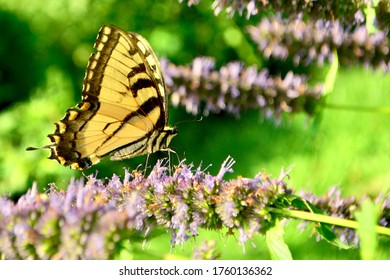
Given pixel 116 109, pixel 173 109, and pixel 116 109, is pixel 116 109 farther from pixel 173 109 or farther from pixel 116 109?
pixel 173 109

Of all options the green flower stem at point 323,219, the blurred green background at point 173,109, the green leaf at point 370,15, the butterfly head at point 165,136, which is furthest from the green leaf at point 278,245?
the blurred green background at point 173,109

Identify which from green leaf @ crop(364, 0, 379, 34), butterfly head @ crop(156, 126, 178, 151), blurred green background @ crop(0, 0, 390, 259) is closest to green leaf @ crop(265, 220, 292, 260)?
green leaf @ crop(364, 0, 379, 34)

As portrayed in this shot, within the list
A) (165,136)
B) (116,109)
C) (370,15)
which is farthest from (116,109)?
(370,15)

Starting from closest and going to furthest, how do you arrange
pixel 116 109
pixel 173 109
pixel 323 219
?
pixel 323 219 < pixel 116 109 < pixel 173 109

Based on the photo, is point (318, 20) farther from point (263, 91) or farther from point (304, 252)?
point (304, 252)

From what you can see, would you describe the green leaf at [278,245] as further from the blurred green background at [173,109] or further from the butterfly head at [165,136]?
the blurred green background at [173,109]
